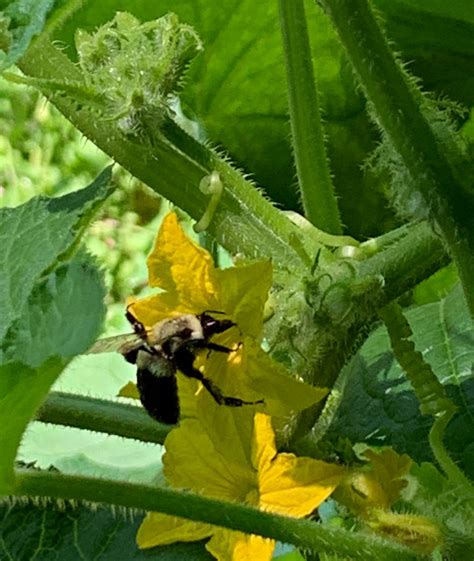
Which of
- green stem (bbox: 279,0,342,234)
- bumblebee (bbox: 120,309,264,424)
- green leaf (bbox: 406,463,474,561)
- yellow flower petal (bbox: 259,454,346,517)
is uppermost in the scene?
green stem (bbox: 279,0,342,234)

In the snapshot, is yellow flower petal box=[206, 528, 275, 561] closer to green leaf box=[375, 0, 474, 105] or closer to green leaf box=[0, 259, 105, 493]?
green leaf box=[0, 259, 105, 493]

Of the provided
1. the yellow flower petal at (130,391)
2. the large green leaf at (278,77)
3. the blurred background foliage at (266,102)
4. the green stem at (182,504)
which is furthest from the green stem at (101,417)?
the large green leaf at (278,77)

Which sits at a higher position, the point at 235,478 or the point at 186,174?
the point at 186,174

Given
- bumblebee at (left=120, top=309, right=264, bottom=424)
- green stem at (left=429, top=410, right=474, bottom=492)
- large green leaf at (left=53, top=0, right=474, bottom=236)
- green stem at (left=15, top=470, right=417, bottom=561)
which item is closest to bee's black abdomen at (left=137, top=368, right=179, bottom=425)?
bumblebee at (left=120, top=309, right=264, bottom=424)

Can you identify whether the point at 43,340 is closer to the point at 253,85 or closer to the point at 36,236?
the point at 36,236

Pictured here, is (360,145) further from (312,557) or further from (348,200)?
(312,557)

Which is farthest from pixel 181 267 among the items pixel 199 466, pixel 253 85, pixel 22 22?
pixel 253 85
